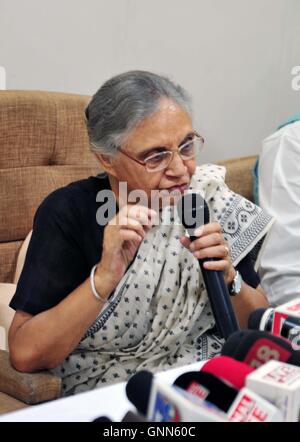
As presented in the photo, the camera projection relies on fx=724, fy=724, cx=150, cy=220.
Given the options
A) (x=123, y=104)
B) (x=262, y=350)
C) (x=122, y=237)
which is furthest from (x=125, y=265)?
(x=262, y=350)

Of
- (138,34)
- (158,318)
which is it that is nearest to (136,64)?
(138,34)

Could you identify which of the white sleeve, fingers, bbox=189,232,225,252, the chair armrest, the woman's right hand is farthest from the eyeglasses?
the white sleeve

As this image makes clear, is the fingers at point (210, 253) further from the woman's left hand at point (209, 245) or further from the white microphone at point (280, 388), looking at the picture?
the white microphone at point (280, 388)

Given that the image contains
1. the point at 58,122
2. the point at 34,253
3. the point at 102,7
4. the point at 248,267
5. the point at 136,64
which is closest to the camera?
the point at 34,253

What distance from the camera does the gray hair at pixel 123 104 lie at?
4.67 feet

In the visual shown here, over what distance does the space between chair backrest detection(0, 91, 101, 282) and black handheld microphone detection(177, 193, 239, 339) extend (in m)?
0.73

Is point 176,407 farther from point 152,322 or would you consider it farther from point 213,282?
point 152,322

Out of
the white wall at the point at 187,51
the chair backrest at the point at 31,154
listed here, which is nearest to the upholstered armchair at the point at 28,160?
the chair backrest at the point at 31,154

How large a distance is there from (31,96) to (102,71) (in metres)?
0.45

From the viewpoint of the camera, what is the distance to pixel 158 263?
155 centimetres

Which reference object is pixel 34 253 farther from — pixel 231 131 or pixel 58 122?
pixel 231 131

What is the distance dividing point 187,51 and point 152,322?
126cm

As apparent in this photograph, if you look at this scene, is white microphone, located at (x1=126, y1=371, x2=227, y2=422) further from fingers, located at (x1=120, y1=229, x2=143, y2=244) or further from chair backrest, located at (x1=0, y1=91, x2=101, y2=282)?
chair backrest, located at (x1=0, y1=91, x2=101, y2=282)

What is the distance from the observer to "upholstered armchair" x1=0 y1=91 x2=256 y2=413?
71.8 inches
